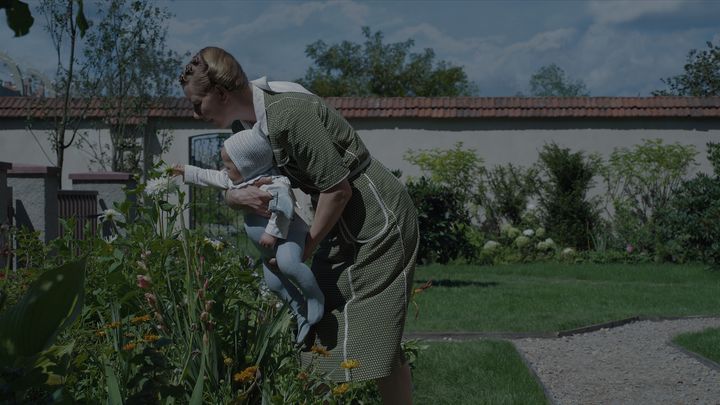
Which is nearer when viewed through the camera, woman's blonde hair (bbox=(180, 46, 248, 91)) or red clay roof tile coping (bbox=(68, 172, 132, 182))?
woman's blonde hair (bbox=(180, 46, 248, 91))

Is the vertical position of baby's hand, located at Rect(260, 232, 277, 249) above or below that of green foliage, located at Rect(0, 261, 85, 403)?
above

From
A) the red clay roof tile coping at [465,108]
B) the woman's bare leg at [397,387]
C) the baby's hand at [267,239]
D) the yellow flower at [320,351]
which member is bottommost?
the woman's bare leg at [397,387]

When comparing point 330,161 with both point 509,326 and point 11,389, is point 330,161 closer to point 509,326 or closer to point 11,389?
point 11,389

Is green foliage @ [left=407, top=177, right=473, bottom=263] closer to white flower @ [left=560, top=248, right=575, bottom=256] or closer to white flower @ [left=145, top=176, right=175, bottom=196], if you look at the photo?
white flower @ [left=560, top=248, right=575, bottom=256]

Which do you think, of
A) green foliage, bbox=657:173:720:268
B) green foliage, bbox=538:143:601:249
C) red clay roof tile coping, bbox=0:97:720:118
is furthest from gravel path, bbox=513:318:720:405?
red clay roof tile coping, bbox=0:97:720:118

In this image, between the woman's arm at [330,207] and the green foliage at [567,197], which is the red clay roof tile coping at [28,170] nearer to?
the woman's arm at [330,207]

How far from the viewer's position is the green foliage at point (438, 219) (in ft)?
36.7

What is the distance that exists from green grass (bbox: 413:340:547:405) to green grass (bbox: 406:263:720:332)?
1.15 m

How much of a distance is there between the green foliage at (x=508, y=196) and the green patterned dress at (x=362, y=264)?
14.4 meters

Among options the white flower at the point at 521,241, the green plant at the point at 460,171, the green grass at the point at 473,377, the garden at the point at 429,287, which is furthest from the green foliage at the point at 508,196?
the green grass at the point at 473,377

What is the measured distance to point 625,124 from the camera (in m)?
17.9

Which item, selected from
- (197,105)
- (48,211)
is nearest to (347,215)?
(197,105)

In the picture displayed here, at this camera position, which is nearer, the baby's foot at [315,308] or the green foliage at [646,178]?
the baby's foot at [315,308]

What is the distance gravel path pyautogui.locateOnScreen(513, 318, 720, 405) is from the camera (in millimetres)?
5258
